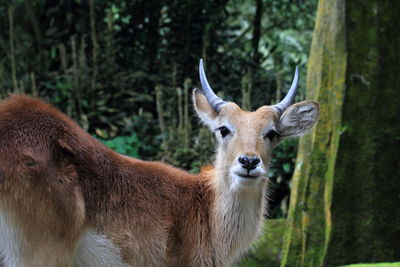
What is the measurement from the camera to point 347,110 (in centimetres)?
751

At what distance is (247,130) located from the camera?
6031 millimetres

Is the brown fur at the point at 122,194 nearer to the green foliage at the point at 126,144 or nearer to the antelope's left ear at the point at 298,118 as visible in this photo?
the antelope's left ear at the point at 298,118

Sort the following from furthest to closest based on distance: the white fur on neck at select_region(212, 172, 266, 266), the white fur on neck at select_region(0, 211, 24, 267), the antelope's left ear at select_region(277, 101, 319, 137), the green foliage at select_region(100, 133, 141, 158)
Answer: the green foliage at select_region(100, 133, 141, 158) → the antelope's left ear at select_region(277, 101, 319, 137) → the white fur on neck at select_region(212, 172, 266, 266) → the white fur on neck at select_region(0, 211, 24, 267)

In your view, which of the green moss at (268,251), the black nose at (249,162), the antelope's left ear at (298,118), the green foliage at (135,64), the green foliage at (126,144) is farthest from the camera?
the green foliage at (135,64)

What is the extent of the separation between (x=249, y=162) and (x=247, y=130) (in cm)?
45

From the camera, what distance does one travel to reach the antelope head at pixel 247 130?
578cm

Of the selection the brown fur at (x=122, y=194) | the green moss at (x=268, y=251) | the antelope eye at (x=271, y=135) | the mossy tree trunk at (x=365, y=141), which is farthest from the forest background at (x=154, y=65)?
the antelope eye at (x=271, y=135)

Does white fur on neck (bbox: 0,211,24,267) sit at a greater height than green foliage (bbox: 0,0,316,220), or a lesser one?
lesser

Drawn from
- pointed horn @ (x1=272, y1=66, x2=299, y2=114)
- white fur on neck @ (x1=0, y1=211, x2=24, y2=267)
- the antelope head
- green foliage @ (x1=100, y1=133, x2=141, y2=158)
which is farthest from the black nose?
green foliage @ (x1=100, y1=133, x2=141, y2=158)

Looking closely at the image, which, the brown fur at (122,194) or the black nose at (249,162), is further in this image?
the black nose at (249,162)

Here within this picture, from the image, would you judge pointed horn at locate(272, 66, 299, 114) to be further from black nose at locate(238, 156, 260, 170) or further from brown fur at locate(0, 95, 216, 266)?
brown fur at locate(0, 95, 216, 266)

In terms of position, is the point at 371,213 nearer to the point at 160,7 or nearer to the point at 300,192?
the point at 300,192

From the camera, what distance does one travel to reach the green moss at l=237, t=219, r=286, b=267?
29.1 ft

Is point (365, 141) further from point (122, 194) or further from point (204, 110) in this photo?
point (122, 194)
